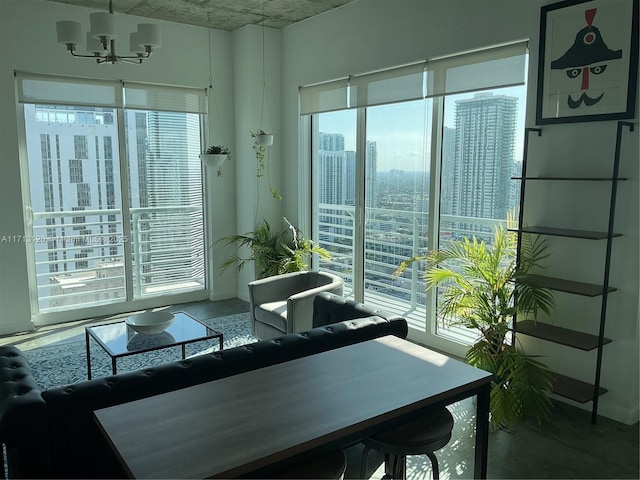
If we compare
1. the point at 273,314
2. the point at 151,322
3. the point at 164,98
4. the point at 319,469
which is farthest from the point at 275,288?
the point at 319,469

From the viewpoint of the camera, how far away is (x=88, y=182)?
5.40 meters

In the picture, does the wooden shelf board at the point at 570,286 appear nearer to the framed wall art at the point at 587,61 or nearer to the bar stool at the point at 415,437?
the framed wall art at the point at 587,61

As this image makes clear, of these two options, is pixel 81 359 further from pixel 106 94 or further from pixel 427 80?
pixel 427 80

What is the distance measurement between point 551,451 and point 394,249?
7.45ft

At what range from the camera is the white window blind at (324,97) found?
17.0 ft

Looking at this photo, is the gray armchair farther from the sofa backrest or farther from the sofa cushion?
the sofa backrest

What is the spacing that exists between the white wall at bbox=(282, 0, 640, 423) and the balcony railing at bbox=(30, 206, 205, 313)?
8.90 ft

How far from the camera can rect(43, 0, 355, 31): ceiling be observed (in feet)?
16.2

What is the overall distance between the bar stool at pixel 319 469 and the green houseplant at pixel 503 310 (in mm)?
1738

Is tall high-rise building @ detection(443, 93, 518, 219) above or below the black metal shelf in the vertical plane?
above

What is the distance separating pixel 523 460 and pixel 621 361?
3.22 ft

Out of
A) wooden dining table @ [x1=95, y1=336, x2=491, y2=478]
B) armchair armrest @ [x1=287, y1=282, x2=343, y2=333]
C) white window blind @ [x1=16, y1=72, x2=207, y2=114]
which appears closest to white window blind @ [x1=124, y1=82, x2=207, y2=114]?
white window blind @ [x1=16, y1=72, x2=207, y2=114]

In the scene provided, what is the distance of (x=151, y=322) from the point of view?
3.81 metres

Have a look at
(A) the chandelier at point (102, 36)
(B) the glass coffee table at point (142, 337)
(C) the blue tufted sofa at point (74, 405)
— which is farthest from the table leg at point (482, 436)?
(A) the chandelier at point (102, 36)
